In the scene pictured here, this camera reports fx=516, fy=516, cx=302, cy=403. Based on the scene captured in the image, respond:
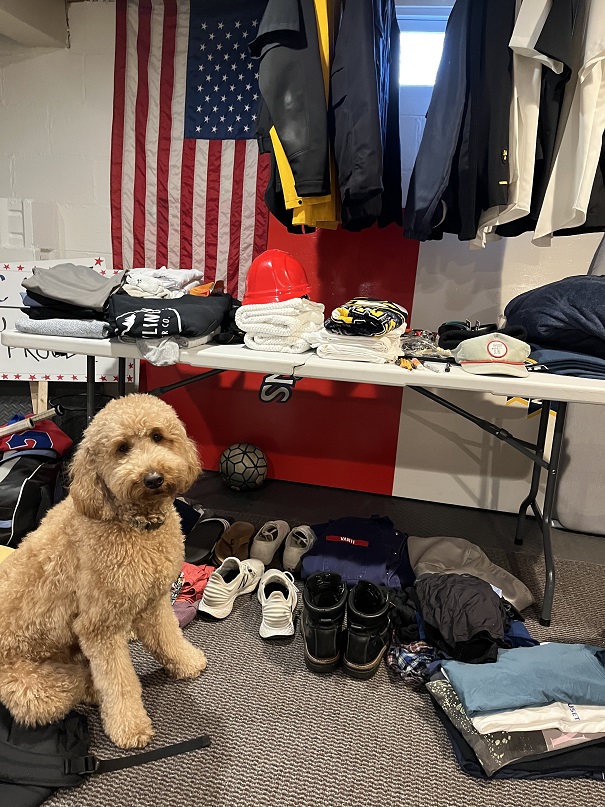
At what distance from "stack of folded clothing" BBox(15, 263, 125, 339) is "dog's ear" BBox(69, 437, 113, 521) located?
0.78 m

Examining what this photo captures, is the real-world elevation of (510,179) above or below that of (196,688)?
above

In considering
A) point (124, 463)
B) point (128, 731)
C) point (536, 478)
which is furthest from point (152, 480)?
point (536, 478)

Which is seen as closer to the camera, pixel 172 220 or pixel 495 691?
pixel 495 691

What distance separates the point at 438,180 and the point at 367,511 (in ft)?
5.40

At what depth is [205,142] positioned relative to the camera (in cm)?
269

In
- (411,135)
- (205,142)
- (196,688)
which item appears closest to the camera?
(196,688)

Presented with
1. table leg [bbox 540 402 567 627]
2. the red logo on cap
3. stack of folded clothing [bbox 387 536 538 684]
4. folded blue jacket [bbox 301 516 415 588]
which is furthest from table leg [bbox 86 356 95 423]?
table leg [bbox 540 402 567 627]

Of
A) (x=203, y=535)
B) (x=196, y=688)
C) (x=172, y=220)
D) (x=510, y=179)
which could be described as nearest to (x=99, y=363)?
(x=172, y=220)

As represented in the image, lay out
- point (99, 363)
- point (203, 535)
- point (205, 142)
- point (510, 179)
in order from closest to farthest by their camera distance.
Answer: point (510, 179) < point (203, 535) < point (205, 142) < point (99, 363)

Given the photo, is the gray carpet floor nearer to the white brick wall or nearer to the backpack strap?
the backpack strap

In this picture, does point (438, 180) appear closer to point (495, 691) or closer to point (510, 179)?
point (510, 179)

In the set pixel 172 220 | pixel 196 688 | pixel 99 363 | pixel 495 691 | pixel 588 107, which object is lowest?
pixel 196 688

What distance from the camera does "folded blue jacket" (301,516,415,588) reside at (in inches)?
77.3

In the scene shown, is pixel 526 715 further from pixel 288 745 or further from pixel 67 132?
pixel 67 132
